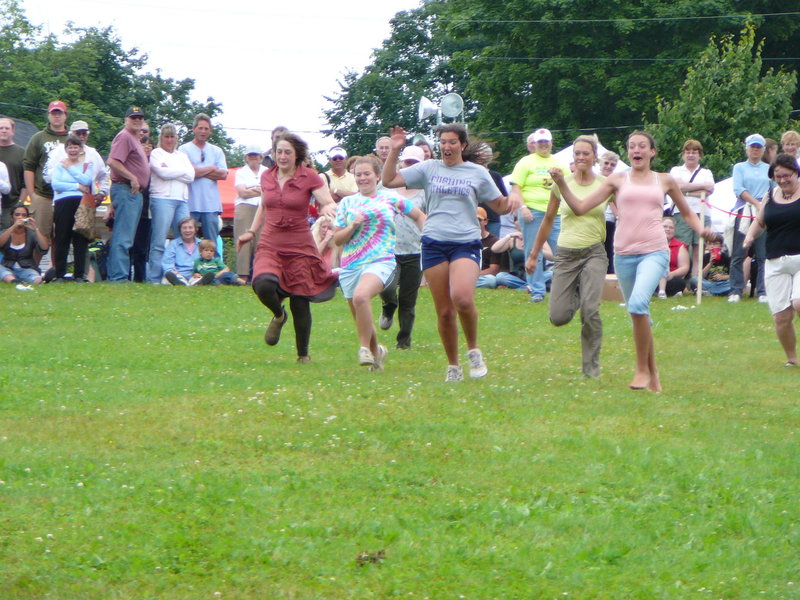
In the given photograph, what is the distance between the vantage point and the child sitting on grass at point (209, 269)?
1967 cm

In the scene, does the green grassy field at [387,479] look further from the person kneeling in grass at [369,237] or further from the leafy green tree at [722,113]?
the leafy green tree at [722,113]

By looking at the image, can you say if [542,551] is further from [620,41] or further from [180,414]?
[620,41]

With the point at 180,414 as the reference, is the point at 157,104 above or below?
above

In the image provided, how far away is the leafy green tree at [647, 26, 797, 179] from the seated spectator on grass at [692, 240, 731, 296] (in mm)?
7393

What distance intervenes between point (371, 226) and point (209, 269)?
329 inches

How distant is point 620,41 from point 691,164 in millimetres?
28125

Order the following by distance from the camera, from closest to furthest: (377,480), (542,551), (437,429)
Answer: (542,551), (377,480), (437,429)

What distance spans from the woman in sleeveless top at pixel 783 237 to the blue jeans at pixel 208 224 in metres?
9.60

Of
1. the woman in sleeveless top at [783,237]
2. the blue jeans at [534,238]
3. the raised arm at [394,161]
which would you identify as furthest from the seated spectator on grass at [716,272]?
the raised arm at [394,161]

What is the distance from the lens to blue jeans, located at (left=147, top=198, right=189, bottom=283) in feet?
61.8

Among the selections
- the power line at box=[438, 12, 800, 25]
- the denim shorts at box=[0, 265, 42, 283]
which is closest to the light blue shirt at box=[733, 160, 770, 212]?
the denim shorts at box=[0, 265, 42, 283]

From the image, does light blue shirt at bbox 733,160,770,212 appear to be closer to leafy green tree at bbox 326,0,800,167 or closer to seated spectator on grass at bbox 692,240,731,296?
seated spectator on grass at bbox 692,240,731,296

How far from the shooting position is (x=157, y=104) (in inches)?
2549

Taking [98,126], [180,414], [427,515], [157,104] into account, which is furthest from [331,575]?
[157,104]
